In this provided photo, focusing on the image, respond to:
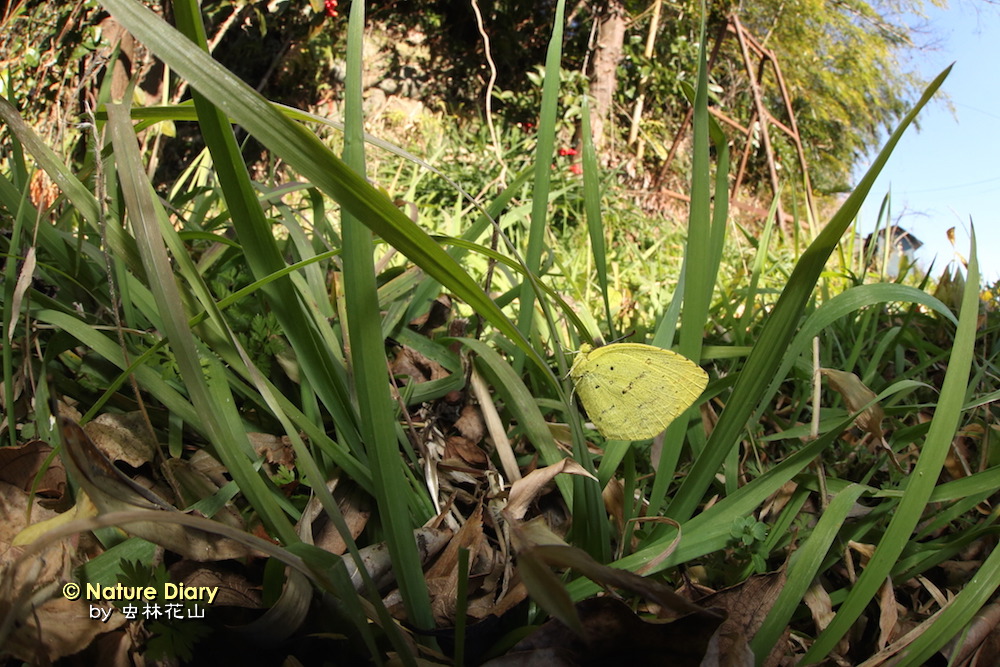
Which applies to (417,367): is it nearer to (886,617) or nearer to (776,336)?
(776,336)

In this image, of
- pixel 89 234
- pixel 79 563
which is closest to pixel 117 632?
pixel 79 563

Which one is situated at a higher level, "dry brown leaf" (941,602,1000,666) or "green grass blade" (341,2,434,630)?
"green grass blade" (341,2,434,630)

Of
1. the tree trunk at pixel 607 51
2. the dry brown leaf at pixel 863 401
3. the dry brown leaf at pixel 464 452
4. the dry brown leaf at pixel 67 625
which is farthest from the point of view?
the tree trunk at pixel 607 51

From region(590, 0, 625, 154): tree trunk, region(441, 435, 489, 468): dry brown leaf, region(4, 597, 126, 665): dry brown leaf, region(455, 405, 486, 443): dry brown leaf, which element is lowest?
region(4, 597, 126, 665): dry brown leaf

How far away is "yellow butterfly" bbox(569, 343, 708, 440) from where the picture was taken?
887 mm

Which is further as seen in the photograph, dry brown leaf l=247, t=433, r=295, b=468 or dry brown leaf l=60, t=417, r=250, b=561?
dry brown leaf l=247, t=433, r=295, b=468

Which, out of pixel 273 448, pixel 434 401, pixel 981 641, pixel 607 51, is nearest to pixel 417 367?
pixel 434 401

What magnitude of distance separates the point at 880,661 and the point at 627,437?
15.5 inches

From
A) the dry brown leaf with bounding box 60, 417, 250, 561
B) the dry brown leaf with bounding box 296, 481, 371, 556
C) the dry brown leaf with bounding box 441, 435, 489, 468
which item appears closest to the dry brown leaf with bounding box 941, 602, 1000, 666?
the dry brown leaf with bounding box 441, 435, 489, 468

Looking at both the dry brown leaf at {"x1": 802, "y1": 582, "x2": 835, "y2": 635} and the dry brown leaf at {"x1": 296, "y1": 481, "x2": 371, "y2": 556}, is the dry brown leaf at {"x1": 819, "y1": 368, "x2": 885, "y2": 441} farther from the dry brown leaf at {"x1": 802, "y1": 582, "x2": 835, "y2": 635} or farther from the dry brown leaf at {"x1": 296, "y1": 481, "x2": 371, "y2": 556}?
the dry brown leaf at {"x1": 296, "y1": 481, "x2": 371, "y2": 556}

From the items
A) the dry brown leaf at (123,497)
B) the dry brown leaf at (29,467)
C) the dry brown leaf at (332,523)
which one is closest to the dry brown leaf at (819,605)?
the dry brown leaf at (332,523)

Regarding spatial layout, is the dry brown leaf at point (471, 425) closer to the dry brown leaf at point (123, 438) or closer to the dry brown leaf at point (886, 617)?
the dry brown leaf at point (123, 438)

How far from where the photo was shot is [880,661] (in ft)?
2.52

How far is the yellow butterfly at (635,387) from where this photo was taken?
887mm
